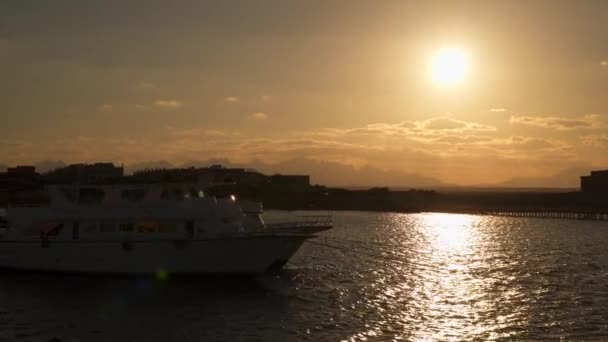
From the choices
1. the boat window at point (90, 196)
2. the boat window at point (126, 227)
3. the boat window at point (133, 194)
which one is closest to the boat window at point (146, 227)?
the boat window at point (126, 227)

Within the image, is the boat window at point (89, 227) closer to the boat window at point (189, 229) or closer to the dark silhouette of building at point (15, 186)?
the boat window at point (189, 229)

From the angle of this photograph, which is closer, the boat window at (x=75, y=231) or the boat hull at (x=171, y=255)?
the boat hull at (x=171, y=255)

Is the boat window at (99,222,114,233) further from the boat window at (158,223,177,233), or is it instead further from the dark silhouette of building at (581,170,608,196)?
the dark silhouette of building at (581,170,608,196)

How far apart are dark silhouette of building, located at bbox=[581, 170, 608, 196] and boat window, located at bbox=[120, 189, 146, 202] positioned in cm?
14540

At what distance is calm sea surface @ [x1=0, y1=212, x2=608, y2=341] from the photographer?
24.4 meters

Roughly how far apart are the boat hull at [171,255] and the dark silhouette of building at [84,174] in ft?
16.7

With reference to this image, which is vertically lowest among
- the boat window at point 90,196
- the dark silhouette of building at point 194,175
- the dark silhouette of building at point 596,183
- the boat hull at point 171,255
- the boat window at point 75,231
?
the boat hull at point 171,255

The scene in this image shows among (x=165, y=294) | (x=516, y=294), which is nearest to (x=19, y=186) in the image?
(x=165, y=294)

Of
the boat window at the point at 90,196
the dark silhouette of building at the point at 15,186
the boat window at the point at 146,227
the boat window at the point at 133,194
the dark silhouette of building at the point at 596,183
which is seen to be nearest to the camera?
the boat window at the point at 146,227

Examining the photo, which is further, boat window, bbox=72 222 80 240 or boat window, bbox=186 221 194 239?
boat window, bbox=72 222 80 240

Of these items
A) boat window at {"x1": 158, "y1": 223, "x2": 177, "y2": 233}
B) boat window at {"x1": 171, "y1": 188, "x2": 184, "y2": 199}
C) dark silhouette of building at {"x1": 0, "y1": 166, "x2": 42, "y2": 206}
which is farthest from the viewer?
dark silhouette of building at {"x1": 0, "y1": 166, "x2": 42, "y2": 206}

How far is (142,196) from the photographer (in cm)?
3744

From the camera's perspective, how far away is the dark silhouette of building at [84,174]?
39688mm

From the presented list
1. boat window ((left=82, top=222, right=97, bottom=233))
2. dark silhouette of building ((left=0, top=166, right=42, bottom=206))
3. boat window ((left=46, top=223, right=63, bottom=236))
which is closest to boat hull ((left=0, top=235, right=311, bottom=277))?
boat window ((left=46, top=223, right=63, bottom=236))
